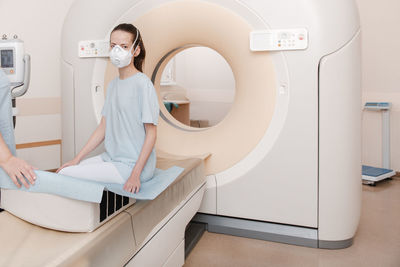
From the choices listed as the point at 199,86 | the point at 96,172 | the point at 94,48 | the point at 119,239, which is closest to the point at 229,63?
the point at 94,48

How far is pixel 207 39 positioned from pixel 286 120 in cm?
58

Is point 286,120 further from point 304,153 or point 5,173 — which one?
point 5,173

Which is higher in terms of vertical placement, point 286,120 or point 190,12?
point 190,12

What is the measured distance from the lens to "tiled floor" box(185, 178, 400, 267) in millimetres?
1415

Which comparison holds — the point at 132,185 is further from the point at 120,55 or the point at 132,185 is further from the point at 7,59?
the point at 7,59

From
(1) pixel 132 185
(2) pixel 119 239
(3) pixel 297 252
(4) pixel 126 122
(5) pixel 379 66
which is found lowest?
(3) pixel 297 252

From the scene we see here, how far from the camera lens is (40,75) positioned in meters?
2.81

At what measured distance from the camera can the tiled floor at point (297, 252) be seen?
142 cm

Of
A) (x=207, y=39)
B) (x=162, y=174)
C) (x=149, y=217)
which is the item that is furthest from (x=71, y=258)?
(x=207, y=39)

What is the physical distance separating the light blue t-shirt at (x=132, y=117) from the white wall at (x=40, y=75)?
1888mm

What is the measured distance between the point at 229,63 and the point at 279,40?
0.29m

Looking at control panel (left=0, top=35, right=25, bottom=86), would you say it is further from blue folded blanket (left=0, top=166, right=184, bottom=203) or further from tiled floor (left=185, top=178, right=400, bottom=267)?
tiled floor (left=185, top=178, right=400, bottom=267)

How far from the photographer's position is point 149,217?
102cm

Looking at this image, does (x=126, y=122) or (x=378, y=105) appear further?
(x=378, y=105)
